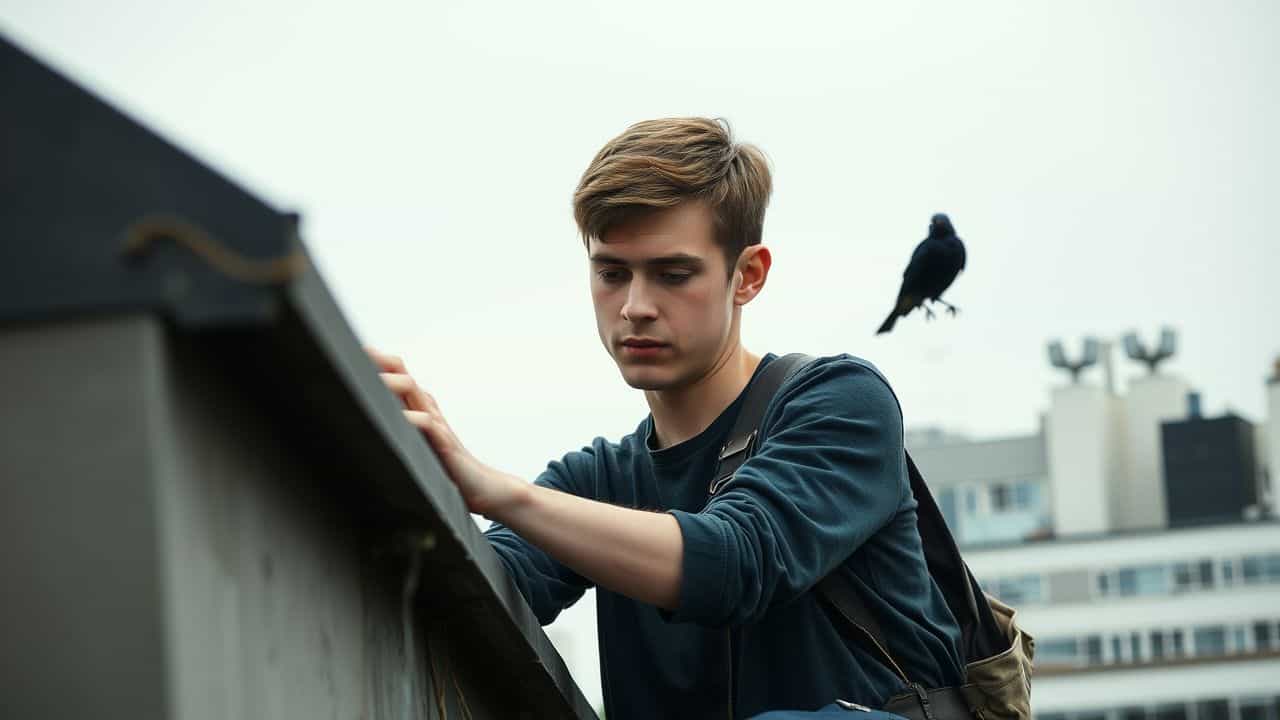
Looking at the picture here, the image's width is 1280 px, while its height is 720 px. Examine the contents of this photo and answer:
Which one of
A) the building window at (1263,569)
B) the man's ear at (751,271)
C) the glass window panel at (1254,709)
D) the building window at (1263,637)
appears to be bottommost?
the man's ear at (751,271)

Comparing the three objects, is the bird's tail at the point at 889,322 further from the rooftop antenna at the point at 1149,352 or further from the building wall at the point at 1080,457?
the rooftop antenna at the point at 1149,352

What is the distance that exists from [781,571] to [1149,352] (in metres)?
76.2

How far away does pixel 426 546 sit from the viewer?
2635 millimetres

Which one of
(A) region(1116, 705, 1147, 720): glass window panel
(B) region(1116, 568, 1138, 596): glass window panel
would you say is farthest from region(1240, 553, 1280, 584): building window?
(A) region(1116, 705, 1147, 720): glass window panel

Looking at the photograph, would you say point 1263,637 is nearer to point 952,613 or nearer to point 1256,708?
point 1256,708

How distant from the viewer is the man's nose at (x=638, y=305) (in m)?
4.08

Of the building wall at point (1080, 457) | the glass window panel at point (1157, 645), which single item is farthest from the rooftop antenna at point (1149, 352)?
the glass window panel at point (1157, 645)

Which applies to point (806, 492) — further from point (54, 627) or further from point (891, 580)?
point (54, 627)

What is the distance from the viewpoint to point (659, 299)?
4137 millimetres

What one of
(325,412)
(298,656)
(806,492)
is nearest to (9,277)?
(325,412)

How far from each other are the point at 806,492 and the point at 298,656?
1.42 metres

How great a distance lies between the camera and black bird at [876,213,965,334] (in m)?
5.42

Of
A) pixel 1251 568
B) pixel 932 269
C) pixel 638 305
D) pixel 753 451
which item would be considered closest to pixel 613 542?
pixel 753 451

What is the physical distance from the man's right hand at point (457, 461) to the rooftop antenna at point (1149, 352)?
248ft
